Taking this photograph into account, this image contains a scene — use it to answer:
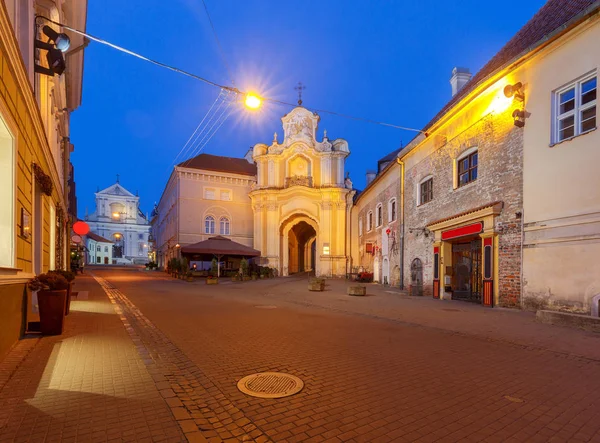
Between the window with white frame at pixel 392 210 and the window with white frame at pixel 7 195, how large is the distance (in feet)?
65.3

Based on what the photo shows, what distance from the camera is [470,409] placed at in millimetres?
4012

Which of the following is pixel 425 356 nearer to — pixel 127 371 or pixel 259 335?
pixel 259 335

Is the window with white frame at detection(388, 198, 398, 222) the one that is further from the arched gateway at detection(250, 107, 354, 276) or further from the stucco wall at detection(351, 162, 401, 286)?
the arched gateway at detection(250, 107, 354, 276)

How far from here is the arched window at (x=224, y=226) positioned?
132ft

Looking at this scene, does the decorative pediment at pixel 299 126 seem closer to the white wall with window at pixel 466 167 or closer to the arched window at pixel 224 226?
the arched window at pixel 224 226

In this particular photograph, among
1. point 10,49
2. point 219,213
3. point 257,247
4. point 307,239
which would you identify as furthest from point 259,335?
point 307,239

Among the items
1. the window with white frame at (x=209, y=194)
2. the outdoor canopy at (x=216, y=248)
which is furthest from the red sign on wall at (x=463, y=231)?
the window with white frame at (x=209, y=194)

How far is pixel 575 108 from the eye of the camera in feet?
34.0

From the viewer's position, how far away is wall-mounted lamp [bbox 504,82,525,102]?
38.9ft

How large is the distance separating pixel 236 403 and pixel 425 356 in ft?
11.6

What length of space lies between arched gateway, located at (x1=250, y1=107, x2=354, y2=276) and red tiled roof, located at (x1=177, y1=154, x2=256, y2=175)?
553 cm

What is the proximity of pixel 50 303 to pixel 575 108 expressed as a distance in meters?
14.1

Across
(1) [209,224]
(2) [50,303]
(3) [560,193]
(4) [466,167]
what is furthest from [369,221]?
(2) [50,303]

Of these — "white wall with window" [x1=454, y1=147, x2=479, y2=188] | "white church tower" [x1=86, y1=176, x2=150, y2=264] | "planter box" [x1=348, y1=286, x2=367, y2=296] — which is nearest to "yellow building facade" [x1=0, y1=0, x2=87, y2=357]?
"planter box" [x1=348, y1=286, x2=367, y2=296]
